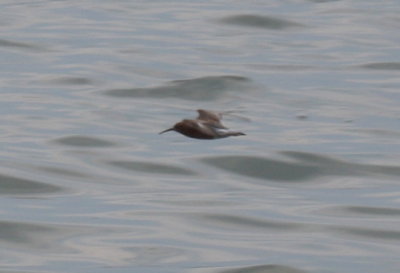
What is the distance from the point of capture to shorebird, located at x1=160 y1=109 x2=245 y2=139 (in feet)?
22.7

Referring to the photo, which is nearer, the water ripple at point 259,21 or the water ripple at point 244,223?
the water ripple at point 244,223

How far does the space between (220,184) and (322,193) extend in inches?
15.8

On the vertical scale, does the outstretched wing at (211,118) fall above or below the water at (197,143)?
above

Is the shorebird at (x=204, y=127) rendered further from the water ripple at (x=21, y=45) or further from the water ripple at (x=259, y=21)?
the water ripple at (x=259, y=21)

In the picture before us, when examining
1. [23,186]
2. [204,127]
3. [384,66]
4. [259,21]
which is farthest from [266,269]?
[259,21]

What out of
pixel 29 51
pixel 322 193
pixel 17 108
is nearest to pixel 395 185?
pixel 322 193

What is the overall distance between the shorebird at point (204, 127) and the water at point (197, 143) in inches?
1.8

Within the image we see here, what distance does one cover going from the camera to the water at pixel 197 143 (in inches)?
221

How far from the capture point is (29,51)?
8.98m

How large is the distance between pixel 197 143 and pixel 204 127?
0.24ft

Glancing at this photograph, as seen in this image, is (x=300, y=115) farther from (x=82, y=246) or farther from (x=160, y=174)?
(x=82, y=246)

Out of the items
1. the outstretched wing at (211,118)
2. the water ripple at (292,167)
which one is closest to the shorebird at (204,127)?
the outstretched wing at (211,118)

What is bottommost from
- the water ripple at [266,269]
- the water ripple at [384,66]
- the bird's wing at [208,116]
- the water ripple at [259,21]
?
the water ripple at [259,21]

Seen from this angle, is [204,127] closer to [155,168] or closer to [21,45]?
[155,168]
